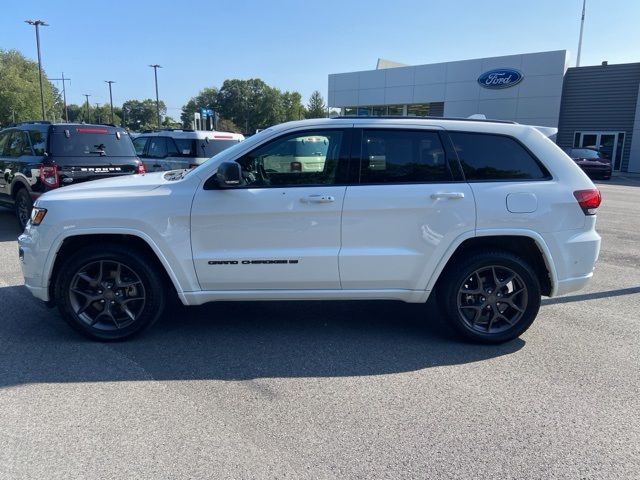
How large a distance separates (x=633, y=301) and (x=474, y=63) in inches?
1215

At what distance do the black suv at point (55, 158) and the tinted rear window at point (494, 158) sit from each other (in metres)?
6.62

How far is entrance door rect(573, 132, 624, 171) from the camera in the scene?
3061 centimetres

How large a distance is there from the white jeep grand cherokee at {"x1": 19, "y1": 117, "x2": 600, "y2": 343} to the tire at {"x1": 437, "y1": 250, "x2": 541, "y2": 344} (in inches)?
0.5

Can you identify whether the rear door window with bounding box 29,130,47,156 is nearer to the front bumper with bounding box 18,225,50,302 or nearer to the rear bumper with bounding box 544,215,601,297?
the front bumper with bounding box 18,225,50,302

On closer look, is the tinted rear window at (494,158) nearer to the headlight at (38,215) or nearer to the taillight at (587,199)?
the taillight at (587,199)

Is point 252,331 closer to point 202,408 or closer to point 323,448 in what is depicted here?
point 202,408

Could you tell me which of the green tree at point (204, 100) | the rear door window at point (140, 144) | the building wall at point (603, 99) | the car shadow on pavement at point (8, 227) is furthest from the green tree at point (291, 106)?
the car shadow on pavement at point (8, 227)

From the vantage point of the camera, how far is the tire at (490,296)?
4.23 meters

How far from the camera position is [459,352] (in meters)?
4.23

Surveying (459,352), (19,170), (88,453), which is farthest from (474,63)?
(88,453)

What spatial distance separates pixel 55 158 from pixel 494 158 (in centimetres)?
713

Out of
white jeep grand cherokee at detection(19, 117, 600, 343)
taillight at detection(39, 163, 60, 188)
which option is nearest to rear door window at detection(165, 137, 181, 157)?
taillight at detection(39, 163, 60, 188)

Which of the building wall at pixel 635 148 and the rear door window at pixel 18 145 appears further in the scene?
the building wall at pixel 635 148

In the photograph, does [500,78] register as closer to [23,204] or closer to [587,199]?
[23,204]
